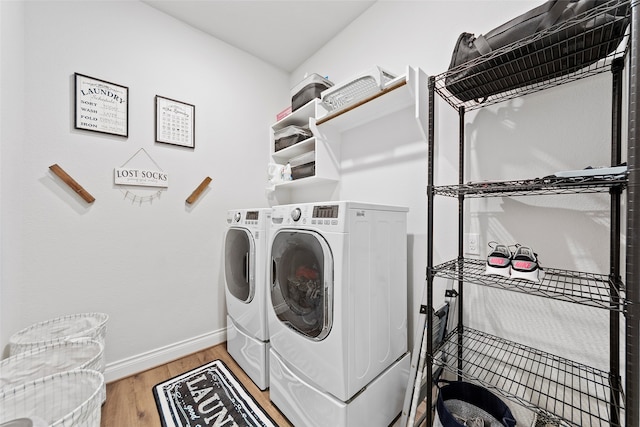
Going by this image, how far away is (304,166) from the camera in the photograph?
7.23ft

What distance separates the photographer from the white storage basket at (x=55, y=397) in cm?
97

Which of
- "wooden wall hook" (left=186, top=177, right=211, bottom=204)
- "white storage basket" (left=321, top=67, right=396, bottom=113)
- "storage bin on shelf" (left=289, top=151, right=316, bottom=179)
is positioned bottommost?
"wooden wall hook" (left=186, top=177, right=211, bottom=204)

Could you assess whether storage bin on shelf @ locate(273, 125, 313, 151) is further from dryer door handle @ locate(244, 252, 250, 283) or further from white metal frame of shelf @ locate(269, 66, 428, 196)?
dryer door handle @ locate(244, 252, 250, 283)

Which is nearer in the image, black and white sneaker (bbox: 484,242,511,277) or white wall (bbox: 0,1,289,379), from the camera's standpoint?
black and white sneaker (bbox: 484,242,511,277)

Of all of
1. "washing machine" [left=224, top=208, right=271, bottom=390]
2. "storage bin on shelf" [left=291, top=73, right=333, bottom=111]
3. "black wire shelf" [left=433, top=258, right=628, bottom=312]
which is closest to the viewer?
"black wire shelf" [left=433, top=258, right=628, bottom=312]

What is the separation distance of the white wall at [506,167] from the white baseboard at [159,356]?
1.69 m

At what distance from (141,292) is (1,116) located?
1.28 m

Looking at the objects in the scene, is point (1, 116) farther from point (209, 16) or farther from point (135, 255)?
point (209, 16)

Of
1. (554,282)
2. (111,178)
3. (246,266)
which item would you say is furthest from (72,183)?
(554,282)

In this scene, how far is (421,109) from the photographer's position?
153 centimetres

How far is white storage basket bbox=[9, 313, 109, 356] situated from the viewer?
4.24ft

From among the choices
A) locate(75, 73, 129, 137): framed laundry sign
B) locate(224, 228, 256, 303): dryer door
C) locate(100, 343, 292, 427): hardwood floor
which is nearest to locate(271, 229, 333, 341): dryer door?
locate(224, 228, 256, 303): dryer door

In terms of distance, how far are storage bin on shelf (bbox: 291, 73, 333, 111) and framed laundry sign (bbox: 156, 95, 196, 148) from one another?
3.00 feet

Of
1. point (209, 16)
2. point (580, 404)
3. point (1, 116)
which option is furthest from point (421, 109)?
point (1, 116)
